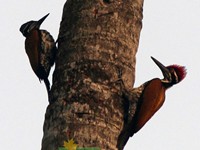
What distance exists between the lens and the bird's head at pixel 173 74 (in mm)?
5281

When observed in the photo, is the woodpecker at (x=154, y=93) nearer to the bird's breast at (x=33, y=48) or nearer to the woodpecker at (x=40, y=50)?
the woodpecker at (x=40, y=50)

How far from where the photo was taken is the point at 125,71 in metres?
3.57

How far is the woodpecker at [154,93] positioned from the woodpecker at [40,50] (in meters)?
0.83

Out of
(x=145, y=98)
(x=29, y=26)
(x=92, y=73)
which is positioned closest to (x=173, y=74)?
(x=145, y=98)

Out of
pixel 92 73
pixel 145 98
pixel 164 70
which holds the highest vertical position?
pixel 92 73

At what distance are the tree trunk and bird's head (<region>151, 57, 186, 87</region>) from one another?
140 cm

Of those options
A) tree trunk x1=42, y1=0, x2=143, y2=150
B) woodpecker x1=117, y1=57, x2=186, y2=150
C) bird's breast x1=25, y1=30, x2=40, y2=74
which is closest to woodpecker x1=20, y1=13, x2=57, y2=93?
bird's breast x1=25, y1=30, x2=40, y2=74

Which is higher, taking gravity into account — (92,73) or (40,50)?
(92,73)

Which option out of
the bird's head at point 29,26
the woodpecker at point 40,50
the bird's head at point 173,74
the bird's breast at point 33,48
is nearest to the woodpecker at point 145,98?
the bird's head at point 173,74

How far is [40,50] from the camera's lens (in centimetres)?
499

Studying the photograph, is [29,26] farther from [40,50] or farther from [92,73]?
[92,73]

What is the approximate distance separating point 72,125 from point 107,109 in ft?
0.92

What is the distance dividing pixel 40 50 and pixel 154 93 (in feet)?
3.95

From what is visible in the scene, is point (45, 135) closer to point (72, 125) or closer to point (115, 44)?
point (72, 125)
